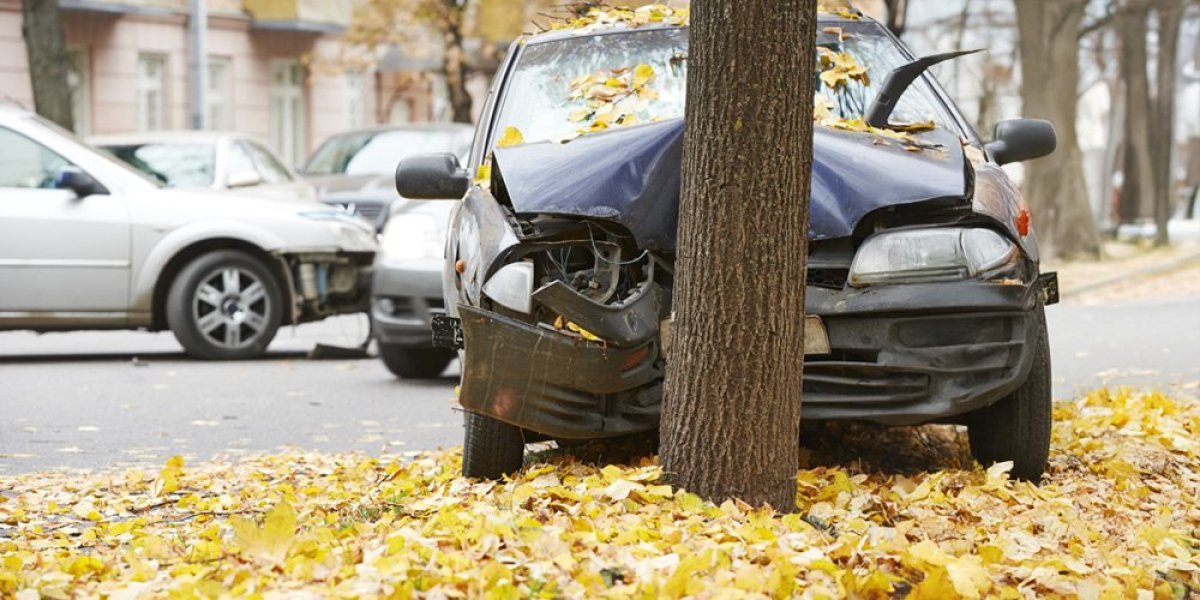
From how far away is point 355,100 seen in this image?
37531 mm

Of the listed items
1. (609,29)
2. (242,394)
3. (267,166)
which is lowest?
(242,394)

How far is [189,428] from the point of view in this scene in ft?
29.7

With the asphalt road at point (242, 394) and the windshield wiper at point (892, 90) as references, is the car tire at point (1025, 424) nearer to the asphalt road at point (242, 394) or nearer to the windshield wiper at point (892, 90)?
the windshield wiper at point (892, 90)

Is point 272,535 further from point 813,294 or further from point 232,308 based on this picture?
point 232,308

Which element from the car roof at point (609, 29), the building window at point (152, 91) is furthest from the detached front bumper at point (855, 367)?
the building window at point (152, 91)

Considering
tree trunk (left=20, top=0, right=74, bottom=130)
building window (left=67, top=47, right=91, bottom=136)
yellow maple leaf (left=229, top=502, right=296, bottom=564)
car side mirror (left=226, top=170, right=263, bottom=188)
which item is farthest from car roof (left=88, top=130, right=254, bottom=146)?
building window (left=67, top=47, right=91, bottom=136)

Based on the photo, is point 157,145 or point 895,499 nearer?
point 895,499

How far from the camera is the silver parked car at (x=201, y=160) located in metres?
14.4

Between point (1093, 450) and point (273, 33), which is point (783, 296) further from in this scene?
point (273, 33)

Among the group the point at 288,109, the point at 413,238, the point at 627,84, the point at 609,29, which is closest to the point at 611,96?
the point at 627,84

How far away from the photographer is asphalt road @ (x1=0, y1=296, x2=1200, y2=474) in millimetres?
8398

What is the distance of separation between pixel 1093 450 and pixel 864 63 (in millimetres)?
1740

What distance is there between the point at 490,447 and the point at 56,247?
6.90 metres

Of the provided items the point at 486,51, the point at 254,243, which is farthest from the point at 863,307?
the point at 486,51
